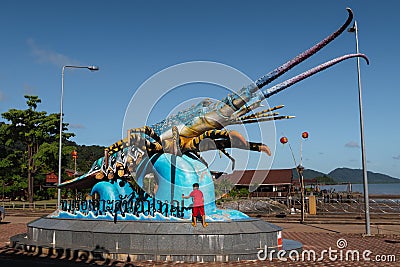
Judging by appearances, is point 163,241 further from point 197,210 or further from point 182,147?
point 182,147

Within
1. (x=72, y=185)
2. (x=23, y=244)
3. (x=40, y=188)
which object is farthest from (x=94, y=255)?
(x=40, y=188)

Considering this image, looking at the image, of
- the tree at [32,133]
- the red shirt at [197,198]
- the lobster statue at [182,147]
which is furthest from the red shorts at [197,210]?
the tree at [32,133]

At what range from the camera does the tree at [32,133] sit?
1793 inches

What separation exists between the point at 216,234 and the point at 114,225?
354 cm

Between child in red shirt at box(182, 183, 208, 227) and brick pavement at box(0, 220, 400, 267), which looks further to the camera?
child in red shirt at box(182, 183, 208, 227)

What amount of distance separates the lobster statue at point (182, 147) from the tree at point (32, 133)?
3009 cm

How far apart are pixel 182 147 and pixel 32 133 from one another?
1333 inches

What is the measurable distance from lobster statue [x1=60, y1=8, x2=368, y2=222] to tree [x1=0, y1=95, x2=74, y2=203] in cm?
3009

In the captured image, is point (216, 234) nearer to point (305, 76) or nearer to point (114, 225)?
point (114, 225)

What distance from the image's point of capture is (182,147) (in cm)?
1628

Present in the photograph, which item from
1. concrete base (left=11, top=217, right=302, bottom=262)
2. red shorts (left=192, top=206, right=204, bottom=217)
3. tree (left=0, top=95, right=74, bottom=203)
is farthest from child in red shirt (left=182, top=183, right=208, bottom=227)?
tree (left=0, top=95, right=74, bottom=203)

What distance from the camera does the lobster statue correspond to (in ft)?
48.8

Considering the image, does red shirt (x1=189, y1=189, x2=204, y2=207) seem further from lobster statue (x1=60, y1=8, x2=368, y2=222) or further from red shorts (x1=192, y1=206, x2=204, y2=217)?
lobster statue (x1=60, y1=8, x2=368, y2=222)

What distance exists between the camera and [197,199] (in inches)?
562
